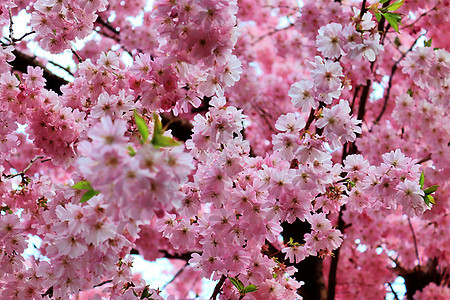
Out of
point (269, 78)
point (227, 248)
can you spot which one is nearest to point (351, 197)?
point (227, 248)

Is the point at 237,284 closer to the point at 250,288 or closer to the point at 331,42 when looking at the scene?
the point at 250,288

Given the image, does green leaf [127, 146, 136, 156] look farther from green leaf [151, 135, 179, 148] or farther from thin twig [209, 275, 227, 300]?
thin twig [209, 275, 227, 300]

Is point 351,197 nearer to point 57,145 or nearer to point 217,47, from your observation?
point 217,47

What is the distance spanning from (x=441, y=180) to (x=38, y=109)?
3.99 meters

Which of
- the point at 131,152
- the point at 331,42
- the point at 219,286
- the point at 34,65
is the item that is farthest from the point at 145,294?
the point at 34,65

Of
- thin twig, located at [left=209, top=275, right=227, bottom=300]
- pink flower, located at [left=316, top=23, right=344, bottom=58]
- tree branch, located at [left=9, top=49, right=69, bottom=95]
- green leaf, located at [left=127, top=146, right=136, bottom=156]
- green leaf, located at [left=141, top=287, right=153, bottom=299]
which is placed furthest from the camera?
tree branch, located at [left=9, top=49, right=69, bottom=95]

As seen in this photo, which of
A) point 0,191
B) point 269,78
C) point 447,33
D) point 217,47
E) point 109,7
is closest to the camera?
point 217,47

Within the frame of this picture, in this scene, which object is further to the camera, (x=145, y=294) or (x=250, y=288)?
(x=250, y=288)

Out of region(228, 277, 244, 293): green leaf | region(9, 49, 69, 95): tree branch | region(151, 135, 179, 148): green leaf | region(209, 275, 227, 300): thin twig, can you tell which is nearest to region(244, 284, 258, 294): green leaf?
region(228, 277, 244, 293): green leaf

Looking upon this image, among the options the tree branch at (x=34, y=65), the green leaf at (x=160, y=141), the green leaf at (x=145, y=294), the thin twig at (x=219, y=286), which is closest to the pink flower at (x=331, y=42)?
the green leaf at (x=160, y=141)

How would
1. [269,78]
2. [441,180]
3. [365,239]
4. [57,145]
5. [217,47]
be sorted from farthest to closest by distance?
1. [269,78]
2. [365,239]
3. [441,180]
4. [57,145]
5. [217,47]

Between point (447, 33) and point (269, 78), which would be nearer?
point (447, 33)

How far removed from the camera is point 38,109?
3.06 meters

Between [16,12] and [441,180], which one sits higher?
[16,12]
